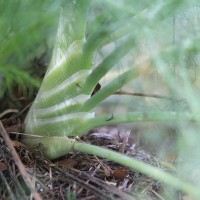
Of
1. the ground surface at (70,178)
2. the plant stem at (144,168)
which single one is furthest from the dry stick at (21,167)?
the plant stem at (144,168)

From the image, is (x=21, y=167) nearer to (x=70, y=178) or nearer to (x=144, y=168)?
(x=70, y=178)

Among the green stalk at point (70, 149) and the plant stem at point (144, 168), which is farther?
the green stalk at point (70, 149)

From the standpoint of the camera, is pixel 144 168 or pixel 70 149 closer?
pixel 144 168

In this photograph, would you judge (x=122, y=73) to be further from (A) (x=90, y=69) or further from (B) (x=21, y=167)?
(B) (x=21, y=167)

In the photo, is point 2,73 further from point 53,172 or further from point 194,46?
point 194,46

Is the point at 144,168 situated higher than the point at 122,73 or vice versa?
the point at 122,73

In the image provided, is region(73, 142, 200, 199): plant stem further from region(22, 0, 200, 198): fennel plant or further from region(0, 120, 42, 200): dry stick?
region(0, 120, 42, 200): dry stick

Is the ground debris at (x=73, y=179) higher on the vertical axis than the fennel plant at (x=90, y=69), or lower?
lower

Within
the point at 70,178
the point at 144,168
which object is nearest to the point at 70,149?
the point at 70,178

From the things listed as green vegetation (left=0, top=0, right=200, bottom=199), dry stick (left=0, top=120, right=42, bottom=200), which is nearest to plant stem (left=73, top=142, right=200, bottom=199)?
green vegetation (left=0, top=0, right=200, bottom=199)

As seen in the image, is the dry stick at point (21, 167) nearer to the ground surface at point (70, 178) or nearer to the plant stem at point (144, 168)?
the ground surface at point (70, 178)

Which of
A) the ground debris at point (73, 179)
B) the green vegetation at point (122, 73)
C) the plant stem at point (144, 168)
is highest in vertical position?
the green vegetation at point (122, 73)
